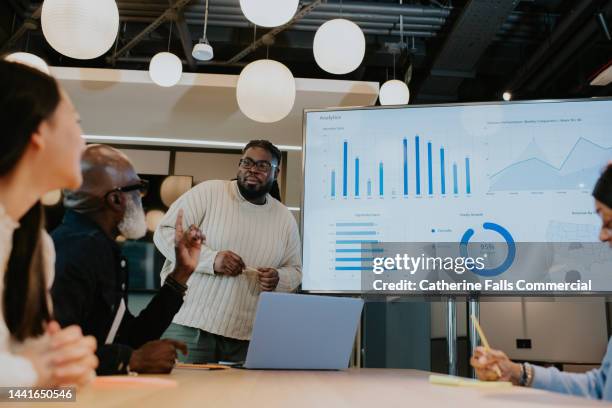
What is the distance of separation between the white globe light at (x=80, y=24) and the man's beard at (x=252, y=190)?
887 millimetres

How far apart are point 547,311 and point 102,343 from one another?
11.5 ft

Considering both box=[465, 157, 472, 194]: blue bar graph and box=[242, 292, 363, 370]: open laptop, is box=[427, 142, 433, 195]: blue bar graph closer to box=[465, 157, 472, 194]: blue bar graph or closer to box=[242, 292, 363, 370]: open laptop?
box=[465, 157, 472, 194]: blue bar graph

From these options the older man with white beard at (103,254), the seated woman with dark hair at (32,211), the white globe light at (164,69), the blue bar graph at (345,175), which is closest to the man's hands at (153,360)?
the older man with white beard at (103,254)

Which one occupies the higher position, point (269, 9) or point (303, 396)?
point (269, 9)

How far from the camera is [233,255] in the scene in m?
2.20

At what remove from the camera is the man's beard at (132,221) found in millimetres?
1243

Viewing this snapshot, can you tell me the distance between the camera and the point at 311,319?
150cm

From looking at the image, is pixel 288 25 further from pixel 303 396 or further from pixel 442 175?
pixel 303 396

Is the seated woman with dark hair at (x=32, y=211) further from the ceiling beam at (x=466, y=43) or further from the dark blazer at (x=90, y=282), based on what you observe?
the ceiling beam at (x=466, y=43)

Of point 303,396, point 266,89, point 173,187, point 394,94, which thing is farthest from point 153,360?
point 173,187

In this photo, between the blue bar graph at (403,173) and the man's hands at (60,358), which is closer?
the man's hands at (60,358)

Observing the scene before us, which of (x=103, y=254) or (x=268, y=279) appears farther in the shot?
(x=268, y=279)

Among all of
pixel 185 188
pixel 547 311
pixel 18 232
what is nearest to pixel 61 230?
pixel 18 232

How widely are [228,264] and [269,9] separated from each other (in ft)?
3.54
